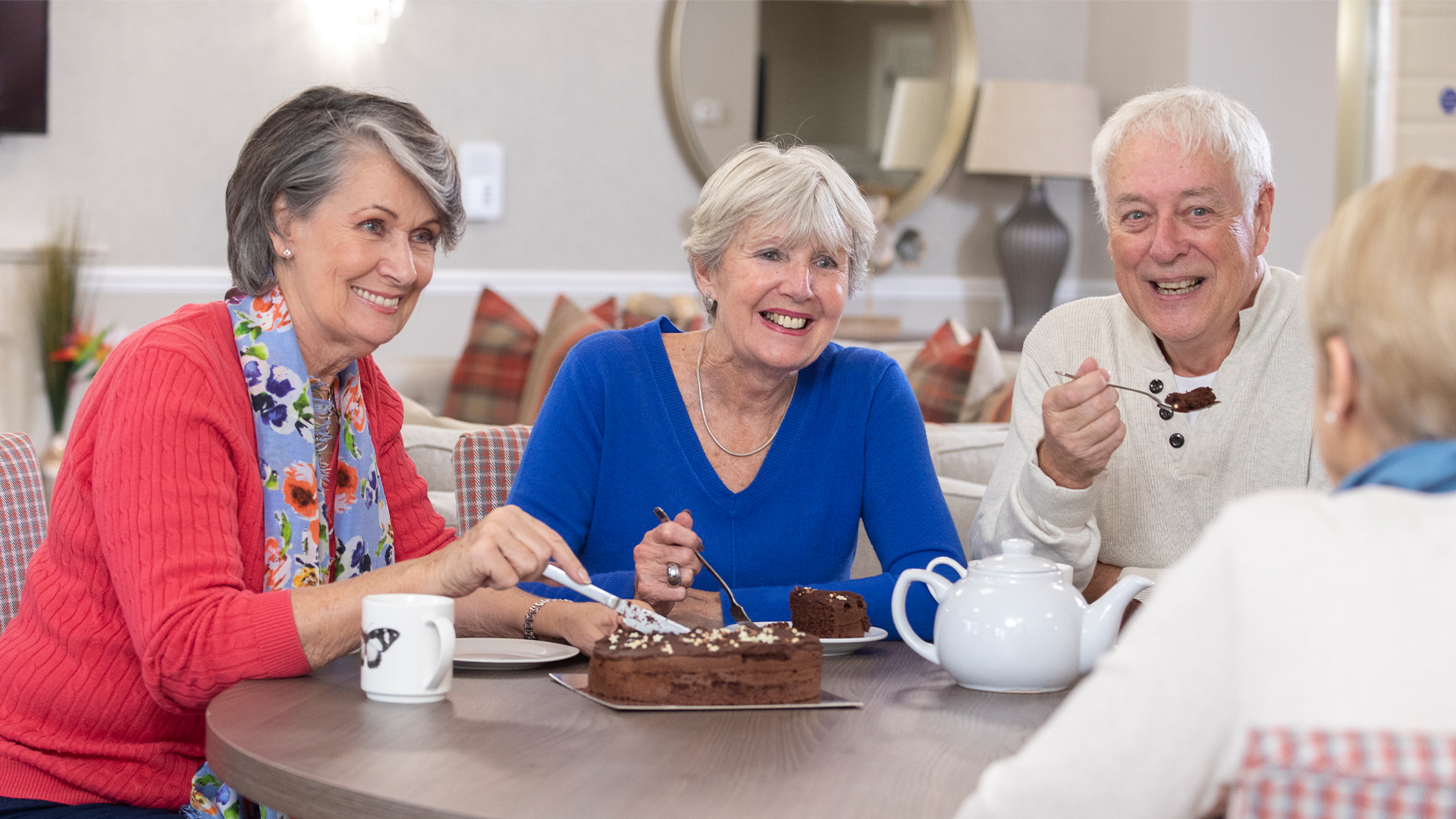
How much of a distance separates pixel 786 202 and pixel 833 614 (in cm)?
62

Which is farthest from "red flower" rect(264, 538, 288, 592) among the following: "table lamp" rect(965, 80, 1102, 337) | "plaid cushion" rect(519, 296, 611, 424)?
"table lamp" rect(965, 80, 1102, 337)

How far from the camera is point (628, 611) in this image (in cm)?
128

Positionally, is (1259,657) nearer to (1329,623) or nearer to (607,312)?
(1329,623)

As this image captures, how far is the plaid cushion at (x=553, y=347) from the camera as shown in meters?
3.68

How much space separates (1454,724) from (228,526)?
3.51 feet

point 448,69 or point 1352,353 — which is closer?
point 1352,353

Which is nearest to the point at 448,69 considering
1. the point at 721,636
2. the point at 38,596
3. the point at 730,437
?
the point at 730,437

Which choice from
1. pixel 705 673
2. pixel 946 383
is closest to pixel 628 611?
pixel 705 673

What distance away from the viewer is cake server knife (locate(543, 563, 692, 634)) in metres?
1.25

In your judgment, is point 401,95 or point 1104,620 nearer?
point 1104,620

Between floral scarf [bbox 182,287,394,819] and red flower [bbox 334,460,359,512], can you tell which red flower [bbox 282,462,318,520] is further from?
red flower [bbox 334,460,359,512]

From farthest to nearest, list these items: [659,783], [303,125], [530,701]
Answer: [303,125] → [530,701] → [659,783]

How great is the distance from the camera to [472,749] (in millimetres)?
989

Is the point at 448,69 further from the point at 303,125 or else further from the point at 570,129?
the point at 303,125
